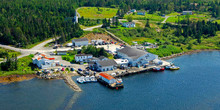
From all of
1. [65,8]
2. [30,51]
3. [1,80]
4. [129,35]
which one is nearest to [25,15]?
[65,8]

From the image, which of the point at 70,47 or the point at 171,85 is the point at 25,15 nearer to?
the point at 70,47

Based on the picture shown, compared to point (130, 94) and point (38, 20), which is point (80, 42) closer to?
point (38, 20)

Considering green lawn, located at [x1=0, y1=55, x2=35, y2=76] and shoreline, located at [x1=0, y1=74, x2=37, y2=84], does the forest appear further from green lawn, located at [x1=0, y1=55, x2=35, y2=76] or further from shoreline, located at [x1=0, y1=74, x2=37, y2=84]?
shoreline, located at [x1=0, y1=74, x2=37, y2=84]

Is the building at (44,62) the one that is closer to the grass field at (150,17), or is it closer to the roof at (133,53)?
the roof at (133,53)

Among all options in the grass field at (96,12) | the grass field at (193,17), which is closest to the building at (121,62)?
the grass field at (96,12)

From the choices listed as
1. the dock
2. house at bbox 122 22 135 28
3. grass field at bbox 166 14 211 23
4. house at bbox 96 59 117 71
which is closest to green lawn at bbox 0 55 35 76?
the dock

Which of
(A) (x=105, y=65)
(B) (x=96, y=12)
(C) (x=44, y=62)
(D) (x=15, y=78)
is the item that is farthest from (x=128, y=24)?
(D) (x=15, y=78)
